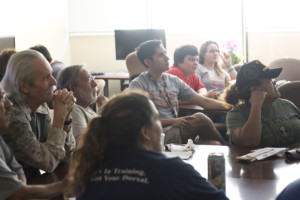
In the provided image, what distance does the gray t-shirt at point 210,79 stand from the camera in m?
5.38

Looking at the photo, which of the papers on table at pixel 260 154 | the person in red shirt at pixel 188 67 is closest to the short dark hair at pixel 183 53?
the person in red shirt at pixel 188 67

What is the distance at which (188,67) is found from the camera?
16.3 feet

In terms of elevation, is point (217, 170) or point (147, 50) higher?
point (147, 50)

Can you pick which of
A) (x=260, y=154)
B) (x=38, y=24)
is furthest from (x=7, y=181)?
(x=38, y=24)

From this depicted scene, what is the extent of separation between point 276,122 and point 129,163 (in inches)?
66.1

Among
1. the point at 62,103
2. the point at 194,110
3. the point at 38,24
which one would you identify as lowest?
the point at 194,110

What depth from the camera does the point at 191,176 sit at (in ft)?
4.61

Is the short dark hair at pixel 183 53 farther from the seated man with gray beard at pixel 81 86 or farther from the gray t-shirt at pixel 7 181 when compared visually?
the gray t-shirt at pixel 7 181

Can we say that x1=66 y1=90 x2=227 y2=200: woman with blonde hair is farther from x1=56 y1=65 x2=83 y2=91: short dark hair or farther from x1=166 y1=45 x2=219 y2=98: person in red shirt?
x1=166 y1=45 x2=219 y2=98: person in red shirt

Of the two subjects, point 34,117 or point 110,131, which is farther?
point 34,117

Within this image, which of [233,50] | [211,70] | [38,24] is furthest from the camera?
[38,24]

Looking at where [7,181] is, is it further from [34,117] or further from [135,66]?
[135,66]

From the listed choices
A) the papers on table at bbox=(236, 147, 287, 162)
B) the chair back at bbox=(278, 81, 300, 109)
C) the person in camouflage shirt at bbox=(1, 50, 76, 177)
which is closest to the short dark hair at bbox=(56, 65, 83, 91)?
the person in camouflage shirt at bbox=(1, 50, 76, 177)

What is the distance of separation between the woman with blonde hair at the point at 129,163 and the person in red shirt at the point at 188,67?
137 inches
